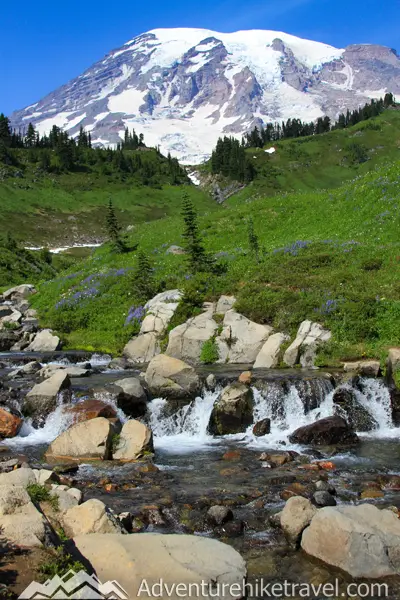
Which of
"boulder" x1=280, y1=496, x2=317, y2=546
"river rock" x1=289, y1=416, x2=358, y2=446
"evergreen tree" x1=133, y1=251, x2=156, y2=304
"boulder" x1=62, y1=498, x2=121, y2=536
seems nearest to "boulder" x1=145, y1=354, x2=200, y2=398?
"river rock" x1=289, y1=416, x2=358, y2=446

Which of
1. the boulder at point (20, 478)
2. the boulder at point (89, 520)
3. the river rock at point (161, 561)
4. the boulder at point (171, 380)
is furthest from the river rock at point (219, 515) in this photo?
the boulder at point (171, 380)

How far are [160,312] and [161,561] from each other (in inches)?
874

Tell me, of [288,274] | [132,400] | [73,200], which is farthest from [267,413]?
[73,200]

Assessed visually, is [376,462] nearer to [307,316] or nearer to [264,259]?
[307,316]

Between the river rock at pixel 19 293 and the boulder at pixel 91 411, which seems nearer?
the boulder at pixel 91 411

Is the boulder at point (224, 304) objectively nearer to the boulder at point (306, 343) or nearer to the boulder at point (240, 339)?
the boulder at point (240, 339)

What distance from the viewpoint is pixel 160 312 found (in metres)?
30.1

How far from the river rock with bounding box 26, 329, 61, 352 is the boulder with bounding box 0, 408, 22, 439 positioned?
13.3m

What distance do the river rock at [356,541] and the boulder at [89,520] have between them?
12.5 ft

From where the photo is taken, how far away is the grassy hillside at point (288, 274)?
969 inches

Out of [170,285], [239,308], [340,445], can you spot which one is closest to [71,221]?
[170,285]

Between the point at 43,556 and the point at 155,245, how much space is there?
4054 centimetres

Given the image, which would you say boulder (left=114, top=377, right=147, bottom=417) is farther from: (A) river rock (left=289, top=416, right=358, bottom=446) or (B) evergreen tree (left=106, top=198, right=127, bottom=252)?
(B) evergreen tree (left=106, top=198, right=127, bottom=252)

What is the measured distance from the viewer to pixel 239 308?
27359 millimetres
